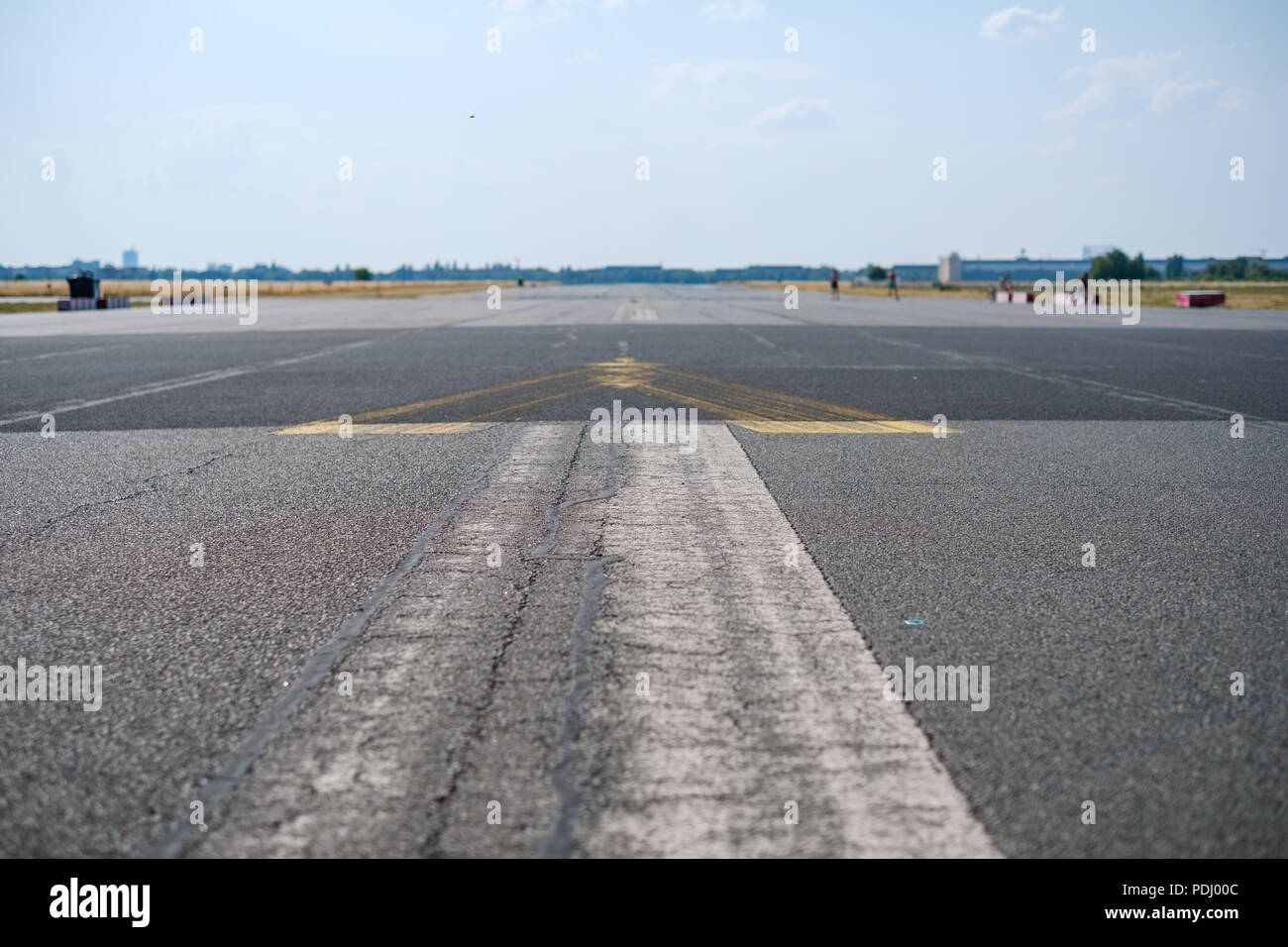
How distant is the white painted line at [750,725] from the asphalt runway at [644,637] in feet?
0.04

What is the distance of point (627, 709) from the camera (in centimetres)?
349

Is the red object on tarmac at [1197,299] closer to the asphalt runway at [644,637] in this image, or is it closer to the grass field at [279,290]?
the asphalt runway at [644,637]

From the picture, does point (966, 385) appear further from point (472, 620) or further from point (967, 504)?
point (472, 620)

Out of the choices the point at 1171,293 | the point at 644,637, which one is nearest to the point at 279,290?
the point at 1171,293

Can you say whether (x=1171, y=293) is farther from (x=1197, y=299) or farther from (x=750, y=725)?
(x=750, y=725)

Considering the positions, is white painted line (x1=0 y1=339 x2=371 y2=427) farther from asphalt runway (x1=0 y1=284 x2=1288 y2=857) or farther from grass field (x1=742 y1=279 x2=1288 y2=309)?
grass field (x1=742 y1=279 x2=1288 y2=309)

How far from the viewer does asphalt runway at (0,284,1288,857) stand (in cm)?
285

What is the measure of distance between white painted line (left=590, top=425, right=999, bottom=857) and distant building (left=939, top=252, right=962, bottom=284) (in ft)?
533

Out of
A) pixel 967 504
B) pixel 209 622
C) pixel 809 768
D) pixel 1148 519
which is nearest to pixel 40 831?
pixel 209 622

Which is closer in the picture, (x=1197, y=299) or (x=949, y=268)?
(x=1197, y=299)

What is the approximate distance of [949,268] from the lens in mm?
163875

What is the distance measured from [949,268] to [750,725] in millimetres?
169923

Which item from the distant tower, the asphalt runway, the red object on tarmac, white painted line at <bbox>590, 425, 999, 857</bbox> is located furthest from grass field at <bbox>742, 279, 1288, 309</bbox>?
white painted line at <bbox>590, 425, 999, 857</bbox>

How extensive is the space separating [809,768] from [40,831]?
2054mm
